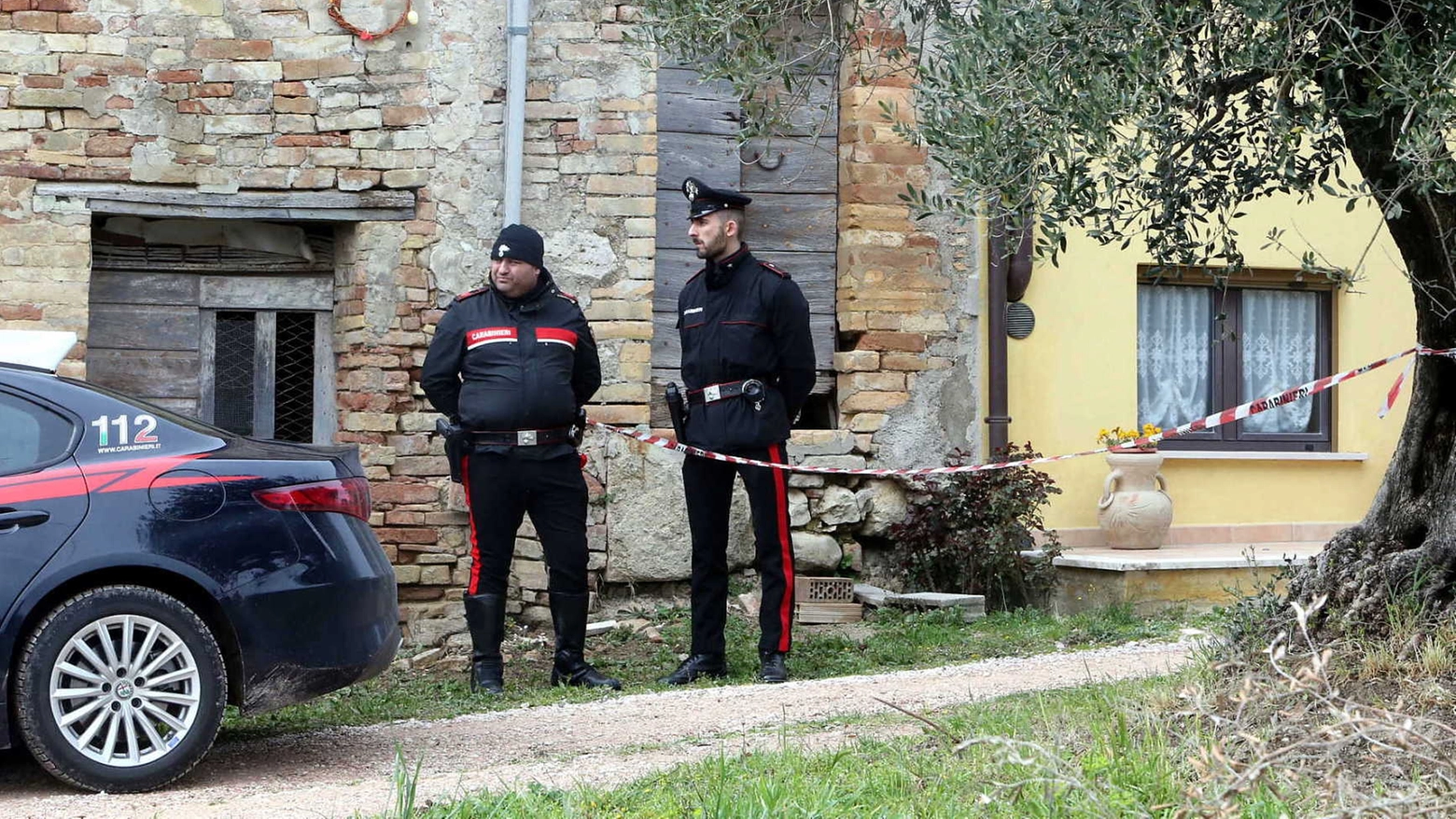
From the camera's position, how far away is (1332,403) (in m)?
11.7

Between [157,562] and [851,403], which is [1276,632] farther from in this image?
[851,403]

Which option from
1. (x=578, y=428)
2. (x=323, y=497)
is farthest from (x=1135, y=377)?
(x=323, y=497)

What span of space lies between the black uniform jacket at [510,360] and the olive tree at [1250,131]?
1.95 metres

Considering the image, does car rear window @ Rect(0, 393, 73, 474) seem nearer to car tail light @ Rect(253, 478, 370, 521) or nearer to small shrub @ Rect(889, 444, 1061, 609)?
car tail light @ Rect(253, 478, 370, 521)

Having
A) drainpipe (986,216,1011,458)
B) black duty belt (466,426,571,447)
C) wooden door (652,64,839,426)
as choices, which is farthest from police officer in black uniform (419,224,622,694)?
drainpipe (986,216,1011,458)

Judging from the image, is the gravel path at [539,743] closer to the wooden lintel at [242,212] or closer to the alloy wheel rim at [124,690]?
the alloy wheel rim at [124,690]

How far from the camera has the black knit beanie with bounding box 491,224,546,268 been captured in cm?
700

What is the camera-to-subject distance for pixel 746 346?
7.09 meters

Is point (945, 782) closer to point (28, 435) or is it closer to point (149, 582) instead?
point (149, 582)

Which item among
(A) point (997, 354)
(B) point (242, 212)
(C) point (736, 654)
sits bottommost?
(C) point (736, 654)

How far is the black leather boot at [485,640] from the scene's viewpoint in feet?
23.3

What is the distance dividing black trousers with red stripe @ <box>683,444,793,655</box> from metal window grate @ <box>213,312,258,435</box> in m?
3.40

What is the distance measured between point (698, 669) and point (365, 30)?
417cm

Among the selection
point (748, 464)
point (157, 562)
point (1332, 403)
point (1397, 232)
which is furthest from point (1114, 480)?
point (157, 562)
